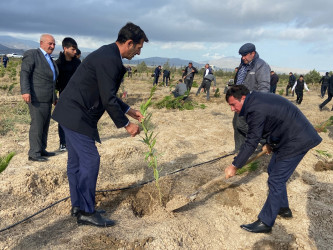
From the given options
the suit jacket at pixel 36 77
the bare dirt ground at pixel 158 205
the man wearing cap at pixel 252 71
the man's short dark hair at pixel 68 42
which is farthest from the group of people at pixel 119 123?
the man's short dark hair at pixel 68 42

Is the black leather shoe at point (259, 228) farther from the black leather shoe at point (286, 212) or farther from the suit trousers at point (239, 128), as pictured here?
the suit trousers at point (239, 128)

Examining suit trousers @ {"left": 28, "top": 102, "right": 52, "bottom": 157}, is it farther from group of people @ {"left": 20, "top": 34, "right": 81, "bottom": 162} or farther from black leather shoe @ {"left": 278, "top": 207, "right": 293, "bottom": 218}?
black leather shoe @ {"left": 278, "top": 207, "right": 293, "bottom": 218}

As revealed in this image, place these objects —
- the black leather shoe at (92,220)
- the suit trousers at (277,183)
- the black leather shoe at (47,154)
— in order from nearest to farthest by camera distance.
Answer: the black leather shoe at (92,220), the suit trousers at (277,183), the black leather shoe at (47,154)

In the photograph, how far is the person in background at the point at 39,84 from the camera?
3951mm

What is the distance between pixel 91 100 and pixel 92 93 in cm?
7

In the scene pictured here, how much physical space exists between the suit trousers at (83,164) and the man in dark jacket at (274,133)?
134 centimetres

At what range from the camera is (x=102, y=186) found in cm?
377

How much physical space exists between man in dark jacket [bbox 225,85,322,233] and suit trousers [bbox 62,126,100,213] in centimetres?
134

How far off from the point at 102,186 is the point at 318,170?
11.8 ft

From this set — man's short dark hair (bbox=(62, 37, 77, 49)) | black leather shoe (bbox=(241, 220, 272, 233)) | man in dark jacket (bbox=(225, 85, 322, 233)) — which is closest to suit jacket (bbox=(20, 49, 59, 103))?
man's short dark hair (bbox=(62, 37, 77, 49))

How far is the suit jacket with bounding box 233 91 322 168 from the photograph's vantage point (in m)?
2.59

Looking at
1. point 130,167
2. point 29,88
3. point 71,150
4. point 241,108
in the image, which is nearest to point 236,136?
point 130,167

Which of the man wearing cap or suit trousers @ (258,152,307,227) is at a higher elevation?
the man wearing cap

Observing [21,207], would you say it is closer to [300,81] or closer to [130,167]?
[130,167]
